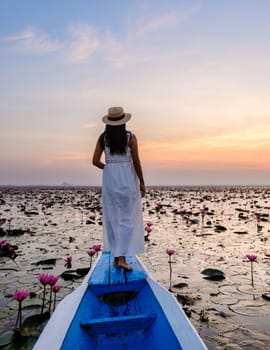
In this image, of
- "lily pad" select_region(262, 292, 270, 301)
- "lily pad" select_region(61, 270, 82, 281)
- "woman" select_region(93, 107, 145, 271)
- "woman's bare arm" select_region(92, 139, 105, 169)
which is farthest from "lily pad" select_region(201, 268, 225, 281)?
"woman's bare arm" select_region(92, 139, 105, 169)

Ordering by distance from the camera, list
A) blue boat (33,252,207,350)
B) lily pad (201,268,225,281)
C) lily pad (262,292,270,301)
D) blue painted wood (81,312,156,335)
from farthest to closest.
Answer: lily pad (201,268,225,281) < lily pad (262,292,270,301) < blue painted wood (81,312,156,335) < blue boat (33,252,207,350)

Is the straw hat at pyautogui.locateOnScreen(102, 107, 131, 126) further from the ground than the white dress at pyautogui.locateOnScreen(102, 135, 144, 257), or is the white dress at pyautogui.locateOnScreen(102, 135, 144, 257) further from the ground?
the straw hat at pyautogui.locateOnScreen(102, 107, 131, 126)

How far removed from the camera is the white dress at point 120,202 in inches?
174

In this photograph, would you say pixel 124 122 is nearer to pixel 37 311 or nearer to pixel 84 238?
pixel 37 311

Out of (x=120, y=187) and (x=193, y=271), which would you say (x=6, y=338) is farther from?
(x=193, y=271)

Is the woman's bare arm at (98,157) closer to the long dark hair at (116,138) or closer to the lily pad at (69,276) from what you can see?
the long dark hair at (116,138)

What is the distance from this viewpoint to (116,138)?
436cm

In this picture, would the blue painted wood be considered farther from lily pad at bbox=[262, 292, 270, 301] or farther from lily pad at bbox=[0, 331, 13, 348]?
lily pad at bbox=[262, 292, 270, 301]

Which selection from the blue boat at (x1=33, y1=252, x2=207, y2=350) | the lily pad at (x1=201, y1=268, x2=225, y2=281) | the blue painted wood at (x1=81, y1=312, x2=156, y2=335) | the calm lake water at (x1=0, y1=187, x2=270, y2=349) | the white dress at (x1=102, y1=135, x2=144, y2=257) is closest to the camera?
the blue boat at (x1=33, y1=252, x2=207, y2=350)

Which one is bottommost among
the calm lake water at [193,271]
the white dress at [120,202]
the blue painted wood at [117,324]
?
the calm lake water at [193,271]

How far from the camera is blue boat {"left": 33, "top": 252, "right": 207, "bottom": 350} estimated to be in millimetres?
2508

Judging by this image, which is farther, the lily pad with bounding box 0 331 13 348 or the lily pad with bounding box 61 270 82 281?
the lily pad with bounding box 61 270 82 281

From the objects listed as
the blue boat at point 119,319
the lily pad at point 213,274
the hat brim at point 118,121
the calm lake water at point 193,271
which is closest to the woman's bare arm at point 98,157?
the hat brim at point 118,121

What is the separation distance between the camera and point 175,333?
8.18 feet
